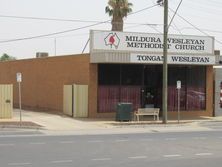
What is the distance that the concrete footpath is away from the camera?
26.3 metres

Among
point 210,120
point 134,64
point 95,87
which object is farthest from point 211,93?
point 95,87

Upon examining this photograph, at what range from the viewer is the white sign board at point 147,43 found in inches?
1293

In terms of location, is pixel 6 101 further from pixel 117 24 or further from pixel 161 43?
pixel 117 24

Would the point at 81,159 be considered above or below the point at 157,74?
below

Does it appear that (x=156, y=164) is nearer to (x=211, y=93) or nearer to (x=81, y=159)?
(x=81, y=159)

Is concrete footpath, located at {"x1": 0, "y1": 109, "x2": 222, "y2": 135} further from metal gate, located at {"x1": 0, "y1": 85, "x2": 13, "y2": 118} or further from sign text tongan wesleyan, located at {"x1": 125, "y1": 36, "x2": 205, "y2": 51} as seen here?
sign text tongan wesleyan, located at {"x1": 125, "y1": 36, "x2": 205, "y2": 51}

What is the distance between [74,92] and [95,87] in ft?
4.21

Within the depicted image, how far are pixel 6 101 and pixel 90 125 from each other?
5188 millimetres

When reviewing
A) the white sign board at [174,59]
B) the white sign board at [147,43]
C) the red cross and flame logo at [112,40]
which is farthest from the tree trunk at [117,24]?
the red cross and flame logo at [112,40]

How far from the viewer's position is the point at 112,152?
1692 cm

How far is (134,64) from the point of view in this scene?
3453 cm

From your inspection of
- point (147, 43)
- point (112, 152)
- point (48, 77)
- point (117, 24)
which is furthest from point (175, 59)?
point (117, 24)

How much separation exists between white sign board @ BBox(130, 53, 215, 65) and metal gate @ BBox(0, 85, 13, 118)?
7211 mm

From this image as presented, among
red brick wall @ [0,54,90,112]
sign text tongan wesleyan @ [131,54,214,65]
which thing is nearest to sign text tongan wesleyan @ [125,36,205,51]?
sign text tongan wesleyan @ [131,54,214,65]
